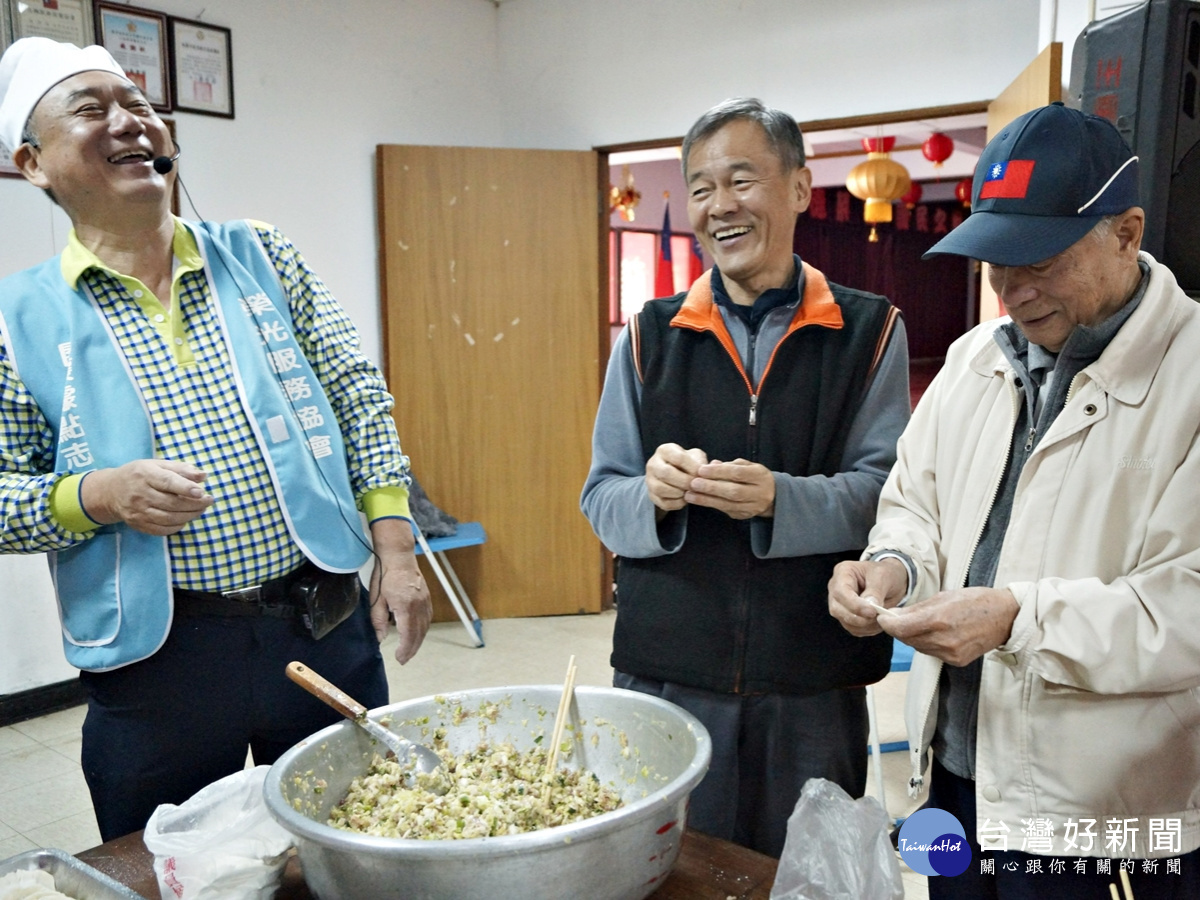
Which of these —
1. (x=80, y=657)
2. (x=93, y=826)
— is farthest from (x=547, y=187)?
(x=80, y=657)

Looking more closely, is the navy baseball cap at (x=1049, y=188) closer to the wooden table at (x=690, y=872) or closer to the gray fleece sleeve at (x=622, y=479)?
the gray fleece sleeve at (x=622, y=479)

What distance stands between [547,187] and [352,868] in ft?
13.6

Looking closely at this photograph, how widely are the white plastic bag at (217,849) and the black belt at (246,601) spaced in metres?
0.37

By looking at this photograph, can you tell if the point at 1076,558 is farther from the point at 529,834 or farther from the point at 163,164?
the point at 163,164

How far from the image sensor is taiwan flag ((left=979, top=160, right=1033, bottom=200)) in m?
1.26

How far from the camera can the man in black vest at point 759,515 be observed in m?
1.55

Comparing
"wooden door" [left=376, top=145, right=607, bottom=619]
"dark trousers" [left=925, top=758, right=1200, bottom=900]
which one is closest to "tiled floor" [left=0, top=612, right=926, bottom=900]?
"wooden door" [left=376, top=145, right=607, bottom=619]

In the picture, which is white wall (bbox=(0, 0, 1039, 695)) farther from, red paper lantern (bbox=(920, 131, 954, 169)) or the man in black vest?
red paper lantern (bbox=(920, 131, 954, 169))

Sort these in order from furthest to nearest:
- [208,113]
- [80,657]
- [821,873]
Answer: [208,113] < [80,657] < [821,873]

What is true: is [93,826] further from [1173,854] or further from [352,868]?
[1173,854]

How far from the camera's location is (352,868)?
3.08 ft

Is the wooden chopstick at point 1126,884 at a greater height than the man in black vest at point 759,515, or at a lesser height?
lesser

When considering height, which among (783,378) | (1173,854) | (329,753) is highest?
(783,378)

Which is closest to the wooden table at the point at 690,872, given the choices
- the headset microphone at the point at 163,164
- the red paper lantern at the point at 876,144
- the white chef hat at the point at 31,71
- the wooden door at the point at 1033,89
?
the headset microphone at the point at 163,164
